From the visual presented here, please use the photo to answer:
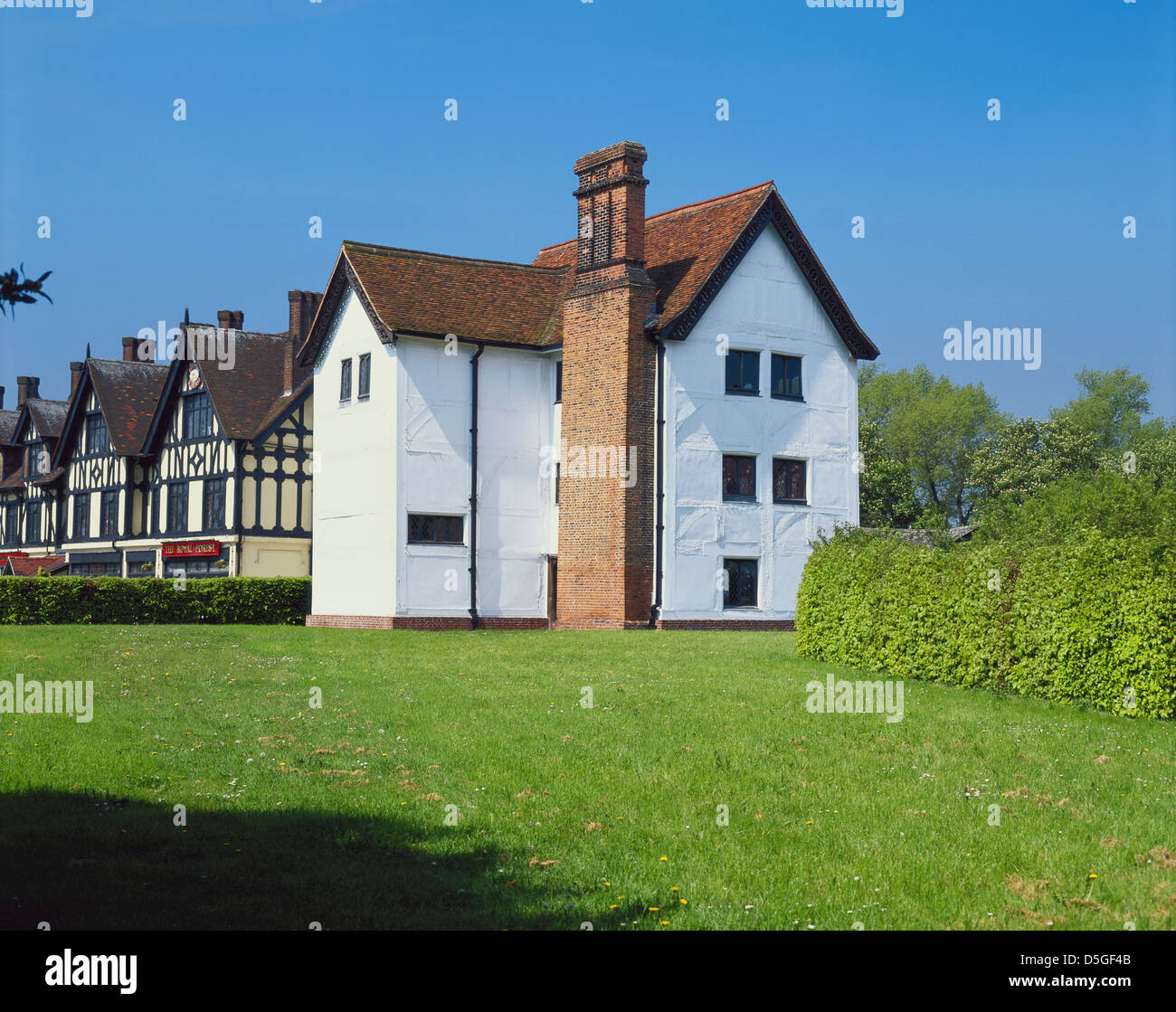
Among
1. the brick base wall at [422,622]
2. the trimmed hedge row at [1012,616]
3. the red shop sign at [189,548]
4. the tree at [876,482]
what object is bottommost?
the brick base wall at [422,622]

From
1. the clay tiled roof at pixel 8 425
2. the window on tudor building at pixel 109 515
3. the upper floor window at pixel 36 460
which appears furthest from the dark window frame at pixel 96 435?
the clay tiled roof at pixel 8 425

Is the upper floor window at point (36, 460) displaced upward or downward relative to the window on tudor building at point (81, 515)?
upward

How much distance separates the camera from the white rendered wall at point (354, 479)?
3444 centimetres

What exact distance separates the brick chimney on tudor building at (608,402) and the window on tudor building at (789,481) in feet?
14.4

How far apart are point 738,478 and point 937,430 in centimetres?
5890

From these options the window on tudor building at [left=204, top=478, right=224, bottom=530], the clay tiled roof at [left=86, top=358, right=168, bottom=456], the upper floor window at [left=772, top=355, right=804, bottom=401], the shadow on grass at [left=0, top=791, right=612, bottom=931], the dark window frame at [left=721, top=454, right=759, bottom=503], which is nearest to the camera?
the shadow on grass at [left=0, top=791, right=612, bottom=931]

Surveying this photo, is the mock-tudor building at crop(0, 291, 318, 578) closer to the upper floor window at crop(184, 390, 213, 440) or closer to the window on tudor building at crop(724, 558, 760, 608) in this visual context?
the upper floor window at crop(184, 390, 213, 440)

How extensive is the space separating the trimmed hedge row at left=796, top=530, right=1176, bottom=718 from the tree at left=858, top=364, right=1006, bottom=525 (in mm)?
69289

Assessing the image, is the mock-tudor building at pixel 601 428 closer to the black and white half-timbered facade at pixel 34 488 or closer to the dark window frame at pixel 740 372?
the dark window frame at pixel 740 372

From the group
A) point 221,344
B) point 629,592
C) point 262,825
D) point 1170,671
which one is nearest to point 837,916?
point 262,825

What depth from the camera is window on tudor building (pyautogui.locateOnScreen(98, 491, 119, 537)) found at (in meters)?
54.4

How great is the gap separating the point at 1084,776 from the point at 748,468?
2294cm

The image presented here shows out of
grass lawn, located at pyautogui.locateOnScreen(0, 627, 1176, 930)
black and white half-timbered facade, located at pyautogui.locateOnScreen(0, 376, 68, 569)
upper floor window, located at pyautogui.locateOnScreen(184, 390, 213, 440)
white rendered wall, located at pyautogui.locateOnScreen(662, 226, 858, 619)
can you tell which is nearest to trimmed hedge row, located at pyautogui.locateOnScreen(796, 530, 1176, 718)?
grass lawn, located at pyautogui.locateOnScreen(0, 627, 1176, 930)

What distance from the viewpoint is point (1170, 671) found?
1452cm
